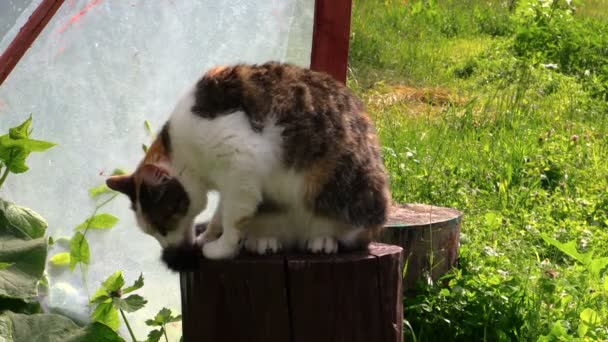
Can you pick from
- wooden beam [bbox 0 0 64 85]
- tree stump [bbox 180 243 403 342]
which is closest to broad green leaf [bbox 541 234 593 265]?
tree stump [bbox 180 243 403 342]

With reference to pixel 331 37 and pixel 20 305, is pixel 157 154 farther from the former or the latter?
pixel 331 37

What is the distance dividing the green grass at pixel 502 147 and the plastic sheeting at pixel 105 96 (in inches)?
45.2

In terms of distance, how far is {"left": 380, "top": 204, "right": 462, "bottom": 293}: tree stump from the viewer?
11.1ft

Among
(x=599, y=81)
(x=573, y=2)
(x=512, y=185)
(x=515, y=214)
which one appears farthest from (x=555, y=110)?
(x=573, y=2)

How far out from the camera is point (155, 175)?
2.18 metres

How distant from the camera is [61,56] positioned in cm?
273

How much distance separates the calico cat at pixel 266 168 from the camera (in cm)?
209

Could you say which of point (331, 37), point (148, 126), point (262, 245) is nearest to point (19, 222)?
point (148, 126)

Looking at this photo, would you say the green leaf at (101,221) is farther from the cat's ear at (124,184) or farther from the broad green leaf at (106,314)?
the cat's ear at (124,184)

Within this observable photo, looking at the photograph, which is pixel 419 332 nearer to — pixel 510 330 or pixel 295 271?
pixel 510 330

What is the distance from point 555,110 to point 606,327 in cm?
297

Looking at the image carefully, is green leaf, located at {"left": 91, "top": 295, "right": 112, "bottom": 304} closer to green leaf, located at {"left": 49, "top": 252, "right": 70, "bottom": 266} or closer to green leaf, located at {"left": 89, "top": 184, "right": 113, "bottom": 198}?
green leaf, located at {"left": 49, "top": 252, "right": 70, "bottom": 266}

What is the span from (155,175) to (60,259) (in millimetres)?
778

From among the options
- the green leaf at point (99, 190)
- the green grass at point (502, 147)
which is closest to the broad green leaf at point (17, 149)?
the green leaf at point (99, 190)
